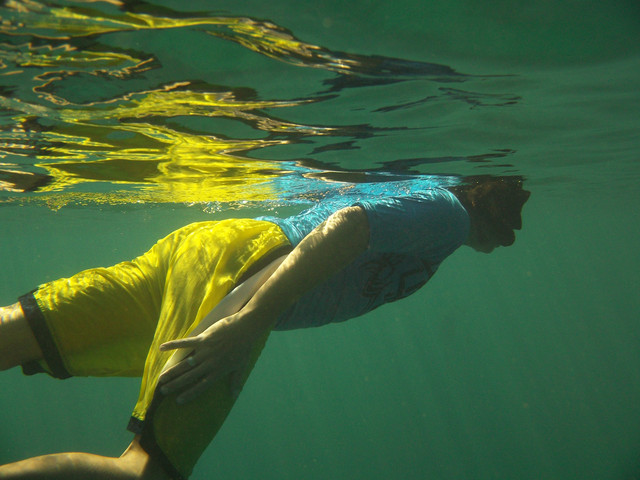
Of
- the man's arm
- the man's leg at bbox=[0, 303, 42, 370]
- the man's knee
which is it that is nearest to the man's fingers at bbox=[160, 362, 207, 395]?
the man's arm

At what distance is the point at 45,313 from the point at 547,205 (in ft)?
97.1

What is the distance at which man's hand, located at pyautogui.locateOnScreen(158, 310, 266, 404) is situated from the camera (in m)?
2.62

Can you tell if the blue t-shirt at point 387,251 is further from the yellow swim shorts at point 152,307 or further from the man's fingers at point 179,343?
the man's fingers at point 179,343

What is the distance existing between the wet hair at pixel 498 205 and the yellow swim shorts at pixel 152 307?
2608mm

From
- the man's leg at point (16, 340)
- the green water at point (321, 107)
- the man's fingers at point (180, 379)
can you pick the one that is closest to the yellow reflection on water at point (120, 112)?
the green water at point (321, 107)

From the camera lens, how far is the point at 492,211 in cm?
511

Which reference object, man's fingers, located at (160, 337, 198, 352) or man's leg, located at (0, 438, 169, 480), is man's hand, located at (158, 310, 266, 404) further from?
man's leg, located at (0, 438, 169, 480)

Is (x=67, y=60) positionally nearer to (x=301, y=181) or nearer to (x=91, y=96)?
(x=91, y=96)

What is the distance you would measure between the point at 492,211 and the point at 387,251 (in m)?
2.15

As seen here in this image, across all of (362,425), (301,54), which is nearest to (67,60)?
(301,54)

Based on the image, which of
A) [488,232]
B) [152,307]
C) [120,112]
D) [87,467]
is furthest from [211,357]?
[120,112]

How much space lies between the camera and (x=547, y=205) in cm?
2773

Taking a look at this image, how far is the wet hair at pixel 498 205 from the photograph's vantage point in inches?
200

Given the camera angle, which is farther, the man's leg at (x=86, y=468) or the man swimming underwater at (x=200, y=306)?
the man swimming underwater at (x=200, y=306)
